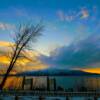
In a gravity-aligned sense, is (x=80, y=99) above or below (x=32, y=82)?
below

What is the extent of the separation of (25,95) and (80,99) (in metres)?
5.91

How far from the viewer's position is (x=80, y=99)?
28.4 meters

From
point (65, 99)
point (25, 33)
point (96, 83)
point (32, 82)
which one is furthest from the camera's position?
point (96, 83)

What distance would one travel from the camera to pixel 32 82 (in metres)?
41.6

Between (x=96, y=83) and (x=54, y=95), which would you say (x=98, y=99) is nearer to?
(x=54, y=95)

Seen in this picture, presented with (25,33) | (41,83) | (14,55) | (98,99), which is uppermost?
(25,33)

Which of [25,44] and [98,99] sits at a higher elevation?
[25,44]

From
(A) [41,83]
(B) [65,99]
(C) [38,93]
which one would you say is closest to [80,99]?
(B) [65,99]

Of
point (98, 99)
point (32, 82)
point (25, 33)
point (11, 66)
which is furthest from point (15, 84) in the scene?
point (98, 99)

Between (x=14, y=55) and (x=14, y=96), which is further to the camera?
(x=14, y=55)

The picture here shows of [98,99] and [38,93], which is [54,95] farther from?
[98,99]

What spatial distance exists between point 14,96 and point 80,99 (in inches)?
268

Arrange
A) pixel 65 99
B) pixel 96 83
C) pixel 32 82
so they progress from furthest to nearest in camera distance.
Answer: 1. pixel 96 83
2. pixel 32 82
3. pixel 65 99

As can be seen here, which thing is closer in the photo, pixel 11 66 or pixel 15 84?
pixel 11 66
